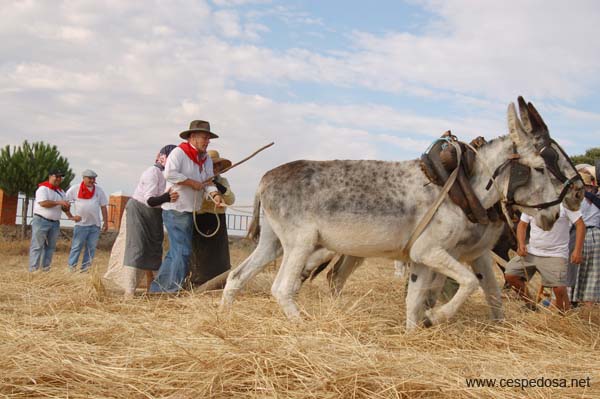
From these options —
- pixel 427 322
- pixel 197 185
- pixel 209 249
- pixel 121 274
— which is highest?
pixel 197 185

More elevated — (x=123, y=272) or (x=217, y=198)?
(x=217, y=198)

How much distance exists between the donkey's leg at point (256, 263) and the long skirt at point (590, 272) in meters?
3.72

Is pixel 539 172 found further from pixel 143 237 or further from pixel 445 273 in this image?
pixel 143 237

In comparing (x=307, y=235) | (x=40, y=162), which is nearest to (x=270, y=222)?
(x=307, y=235)

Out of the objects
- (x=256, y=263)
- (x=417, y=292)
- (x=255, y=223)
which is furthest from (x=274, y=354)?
(x=255, y=223)

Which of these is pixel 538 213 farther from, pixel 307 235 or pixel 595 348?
pixel 307 235

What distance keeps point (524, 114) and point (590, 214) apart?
2.65 metres

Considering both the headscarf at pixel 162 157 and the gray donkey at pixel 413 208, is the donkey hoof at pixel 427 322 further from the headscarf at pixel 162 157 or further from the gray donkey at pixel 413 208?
the headscarf at pixel 162 157

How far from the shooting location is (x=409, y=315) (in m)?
6.07

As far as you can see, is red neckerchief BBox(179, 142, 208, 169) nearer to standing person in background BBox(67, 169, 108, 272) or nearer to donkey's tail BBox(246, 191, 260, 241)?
donkey's tail BBox(246, 191, 260, 241)

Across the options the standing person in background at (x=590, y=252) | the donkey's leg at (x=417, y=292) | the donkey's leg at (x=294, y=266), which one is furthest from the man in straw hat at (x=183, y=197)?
the standing person in background at (x=590, y=252)

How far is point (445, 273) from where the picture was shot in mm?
5863

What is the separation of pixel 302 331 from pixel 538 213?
243 cm

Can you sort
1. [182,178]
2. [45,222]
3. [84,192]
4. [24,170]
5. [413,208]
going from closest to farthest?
1. [413,208]
2. [182,178]
3. [45,222]
4. [84,192]
5. [24,170]
